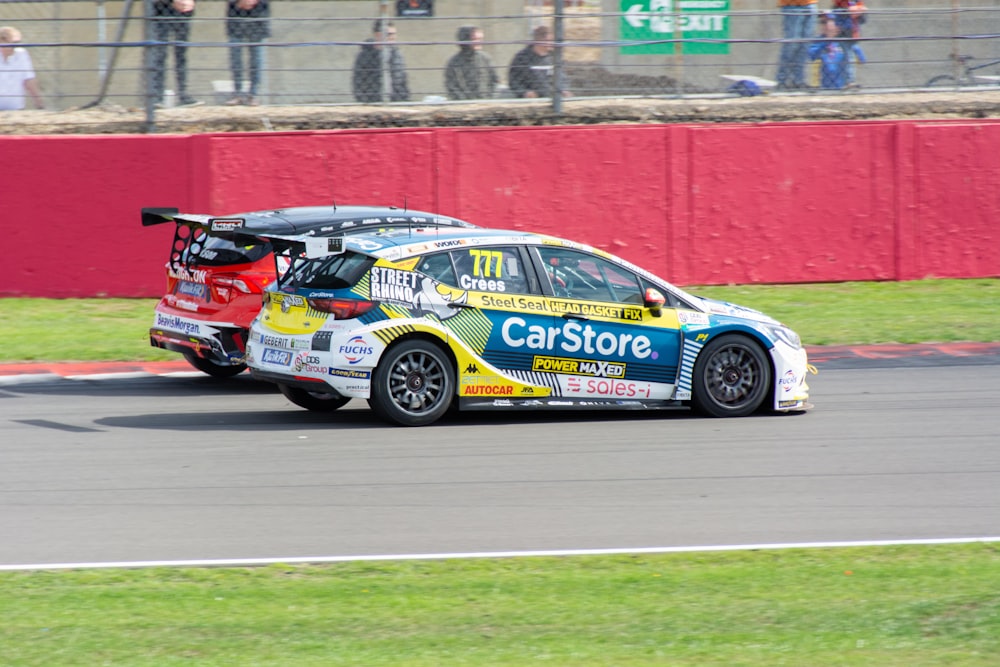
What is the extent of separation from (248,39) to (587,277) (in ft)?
29.5

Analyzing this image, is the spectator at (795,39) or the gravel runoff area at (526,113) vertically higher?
the spectator at (795,39)

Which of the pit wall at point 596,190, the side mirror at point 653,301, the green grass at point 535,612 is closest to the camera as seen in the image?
the green grass at point 535,612

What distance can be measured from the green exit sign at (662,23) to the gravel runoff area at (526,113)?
791 mm

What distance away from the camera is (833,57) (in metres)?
19.8

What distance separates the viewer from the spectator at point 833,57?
773 inches

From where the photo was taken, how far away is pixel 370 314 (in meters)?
10.3

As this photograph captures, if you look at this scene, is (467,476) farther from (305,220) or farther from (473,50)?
(473,50)

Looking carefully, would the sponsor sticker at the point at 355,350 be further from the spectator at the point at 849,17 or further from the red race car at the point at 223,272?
the spectator at the point at 849,17

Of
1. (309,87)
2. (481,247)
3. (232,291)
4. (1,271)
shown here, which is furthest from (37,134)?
(481,247)

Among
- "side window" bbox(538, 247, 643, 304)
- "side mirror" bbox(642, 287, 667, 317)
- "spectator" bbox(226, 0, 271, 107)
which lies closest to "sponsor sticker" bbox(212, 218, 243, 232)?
"side window" bbox(538, 247, 643, 304)

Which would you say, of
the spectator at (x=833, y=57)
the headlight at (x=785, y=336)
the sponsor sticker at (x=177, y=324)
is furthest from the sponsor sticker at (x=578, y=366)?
the spectator at (x=833, y=57)

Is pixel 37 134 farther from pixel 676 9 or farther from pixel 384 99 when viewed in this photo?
pixel 676 9

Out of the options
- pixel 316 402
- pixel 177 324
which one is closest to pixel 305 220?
pixel 177 324

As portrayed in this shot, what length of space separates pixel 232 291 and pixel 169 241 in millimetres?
6031
